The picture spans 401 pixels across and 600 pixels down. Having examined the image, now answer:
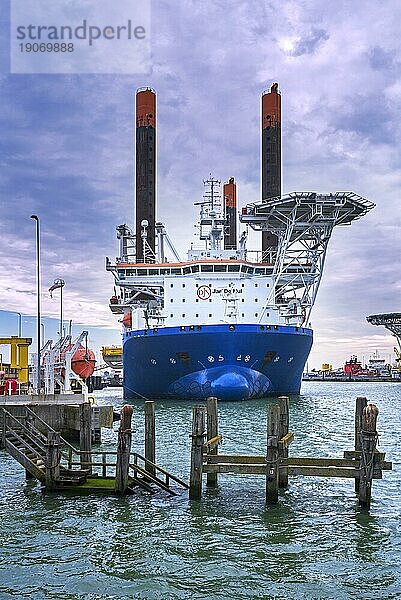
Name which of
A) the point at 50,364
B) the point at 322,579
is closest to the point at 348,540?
the point at 322,579

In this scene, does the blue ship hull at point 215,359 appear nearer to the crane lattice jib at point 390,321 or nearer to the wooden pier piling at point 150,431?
the wooden pier piling at point 150,431

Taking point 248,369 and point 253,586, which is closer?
point 253,586

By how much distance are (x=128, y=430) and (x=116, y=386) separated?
12343 cm

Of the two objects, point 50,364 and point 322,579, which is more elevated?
point 50,364

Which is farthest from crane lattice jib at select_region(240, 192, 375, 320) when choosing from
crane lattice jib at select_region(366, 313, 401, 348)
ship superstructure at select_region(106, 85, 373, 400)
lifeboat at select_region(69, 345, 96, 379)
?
crane lattice jib at select_region(366, 313, 401, 348)

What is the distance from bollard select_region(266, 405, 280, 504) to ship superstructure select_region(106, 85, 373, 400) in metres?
28.8

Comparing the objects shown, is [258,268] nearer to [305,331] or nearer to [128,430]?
[305,331]

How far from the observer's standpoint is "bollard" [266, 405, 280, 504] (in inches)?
619

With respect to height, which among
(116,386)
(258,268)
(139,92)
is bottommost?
(116,386)

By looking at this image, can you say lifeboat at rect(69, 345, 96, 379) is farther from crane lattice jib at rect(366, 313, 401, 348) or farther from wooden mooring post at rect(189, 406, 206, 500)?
crane lattice jib at rect(366, 313, 401, 348)

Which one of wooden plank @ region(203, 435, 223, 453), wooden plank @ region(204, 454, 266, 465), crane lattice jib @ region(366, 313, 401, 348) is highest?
crane lattice jib @ region(366, 313, 401, 348)

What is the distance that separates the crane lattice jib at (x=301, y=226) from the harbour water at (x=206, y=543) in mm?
34052

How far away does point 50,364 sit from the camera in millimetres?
31578

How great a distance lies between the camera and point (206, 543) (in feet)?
43.5
